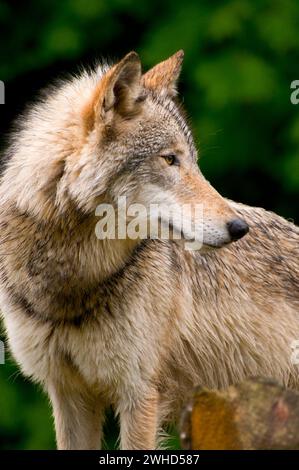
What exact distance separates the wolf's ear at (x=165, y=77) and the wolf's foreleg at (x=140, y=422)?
164 centimetres

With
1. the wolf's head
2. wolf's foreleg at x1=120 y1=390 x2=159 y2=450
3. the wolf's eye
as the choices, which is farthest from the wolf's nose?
wolf's foreleg at x1=120 y1=390 x2=159 y2=450

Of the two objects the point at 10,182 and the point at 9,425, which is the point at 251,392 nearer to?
the point at 10,182

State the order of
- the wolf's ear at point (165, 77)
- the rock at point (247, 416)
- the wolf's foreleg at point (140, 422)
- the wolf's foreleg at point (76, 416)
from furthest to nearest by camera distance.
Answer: the wolf's foreleg at point (76, 416) → the wolf's ear at point (165, 77) → the wolf's foreleg at point (140, 422) → the rock at point (247, 416)

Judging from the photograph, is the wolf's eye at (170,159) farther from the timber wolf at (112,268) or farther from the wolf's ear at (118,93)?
the wolf's ear at (118,93)

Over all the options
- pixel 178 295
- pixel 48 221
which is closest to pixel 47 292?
pixel 48 221

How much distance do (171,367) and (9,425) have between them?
535 centimetres

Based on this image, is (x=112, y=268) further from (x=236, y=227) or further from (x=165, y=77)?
(x=165, y=77)

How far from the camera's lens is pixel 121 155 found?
537cm

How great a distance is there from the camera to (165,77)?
233 inches

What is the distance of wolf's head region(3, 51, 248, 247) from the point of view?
5.35 m

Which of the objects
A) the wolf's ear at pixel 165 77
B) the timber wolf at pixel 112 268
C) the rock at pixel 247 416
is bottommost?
the rock at pixel 247 416

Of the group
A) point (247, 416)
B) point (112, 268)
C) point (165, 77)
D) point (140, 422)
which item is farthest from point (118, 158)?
point (247, 416)

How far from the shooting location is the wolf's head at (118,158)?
17.5ft

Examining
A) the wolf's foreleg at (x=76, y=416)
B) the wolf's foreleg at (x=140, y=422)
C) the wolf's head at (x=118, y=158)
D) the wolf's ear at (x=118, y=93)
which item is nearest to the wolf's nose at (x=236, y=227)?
the wolf's head at (x=118, y=158)
